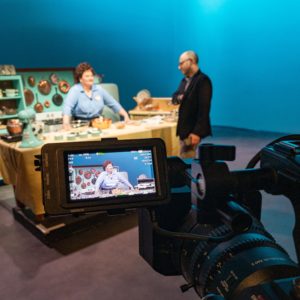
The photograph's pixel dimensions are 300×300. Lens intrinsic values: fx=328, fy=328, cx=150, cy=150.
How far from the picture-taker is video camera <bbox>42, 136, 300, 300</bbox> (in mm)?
524

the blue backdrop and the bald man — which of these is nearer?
the bald man

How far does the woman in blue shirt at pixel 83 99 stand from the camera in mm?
2967

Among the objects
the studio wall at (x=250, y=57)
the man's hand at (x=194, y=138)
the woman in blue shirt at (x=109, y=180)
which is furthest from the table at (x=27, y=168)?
the studio wall at (x=250, y=57)

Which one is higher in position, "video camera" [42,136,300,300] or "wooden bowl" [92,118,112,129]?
"video camera" [42,136,300,300]

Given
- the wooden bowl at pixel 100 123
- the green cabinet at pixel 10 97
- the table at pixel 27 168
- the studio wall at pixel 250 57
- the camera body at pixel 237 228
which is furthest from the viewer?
the studio wall at pixel 250 57

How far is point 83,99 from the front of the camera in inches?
120

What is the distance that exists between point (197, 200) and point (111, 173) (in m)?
0.24

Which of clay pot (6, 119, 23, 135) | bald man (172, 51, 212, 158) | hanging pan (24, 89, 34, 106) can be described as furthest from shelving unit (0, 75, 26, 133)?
bald man (172, 51, 212, 158)

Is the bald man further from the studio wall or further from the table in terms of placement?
the studio wall

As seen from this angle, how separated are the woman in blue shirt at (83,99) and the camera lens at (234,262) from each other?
2.41 metres

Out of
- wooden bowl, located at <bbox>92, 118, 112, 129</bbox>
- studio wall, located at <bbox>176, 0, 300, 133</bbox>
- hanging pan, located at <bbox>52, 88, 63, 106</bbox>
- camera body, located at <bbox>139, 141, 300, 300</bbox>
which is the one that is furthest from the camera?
studio wall, located at <bbox>176, 0, 300, 133</bbox>

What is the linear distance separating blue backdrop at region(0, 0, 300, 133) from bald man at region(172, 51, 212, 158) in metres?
2.76

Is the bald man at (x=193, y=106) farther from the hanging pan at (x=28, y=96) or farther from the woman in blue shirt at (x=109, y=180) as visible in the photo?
the hanging pan at (x=28, y=96)

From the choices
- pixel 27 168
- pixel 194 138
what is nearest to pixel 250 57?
pixel 194 138
